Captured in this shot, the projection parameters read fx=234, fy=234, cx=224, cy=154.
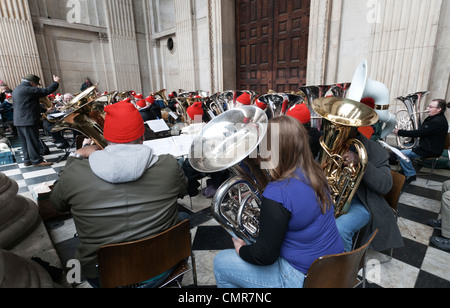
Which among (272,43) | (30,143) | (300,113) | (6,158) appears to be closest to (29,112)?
(30,143)

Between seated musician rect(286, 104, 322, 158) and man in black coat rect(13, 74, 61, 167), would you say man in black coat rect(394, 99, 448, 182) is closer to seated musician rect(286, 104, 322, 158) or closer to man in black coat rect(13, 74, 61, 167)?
seated musician rect(286, 104, 322, 158)

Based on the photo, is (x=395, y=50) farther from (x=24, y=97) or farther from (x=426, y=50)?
(x=24, y=97)

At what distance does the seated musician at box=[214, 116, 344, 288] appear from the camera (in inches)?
36.6

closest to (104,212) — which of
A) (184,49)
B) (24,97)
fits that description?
(24,97)

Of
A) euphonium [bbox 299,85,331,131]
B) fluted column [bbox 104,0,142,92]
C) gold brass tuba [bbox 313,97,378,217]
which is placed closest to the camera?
gold brass tuba [bbox 313,97,378,217]

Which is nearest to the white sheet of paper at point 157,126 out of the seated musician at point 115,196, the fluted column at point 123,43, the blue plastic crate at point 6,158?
the seated musician at point 115,196

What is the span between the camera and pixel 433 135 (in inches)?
118

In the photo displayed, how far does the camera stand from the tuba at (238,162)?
111cm

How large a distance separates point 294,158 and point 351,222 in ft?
3.06

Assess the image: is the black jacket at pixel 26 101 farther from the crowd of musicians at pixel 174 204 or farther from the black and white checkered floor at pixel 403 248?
the crowd of musicians at pixel 174 204

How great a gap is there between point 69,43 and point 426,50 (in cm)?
1182

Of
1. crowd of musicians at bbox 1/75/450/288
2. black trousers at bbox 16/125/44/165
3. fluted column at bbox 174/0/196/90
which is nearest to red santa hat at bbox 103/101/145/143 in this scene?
crowd of musicians at bbox 1/75/450/288

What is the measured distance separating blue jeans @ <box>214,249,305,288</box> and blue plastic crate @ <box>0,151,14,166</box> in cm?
524
